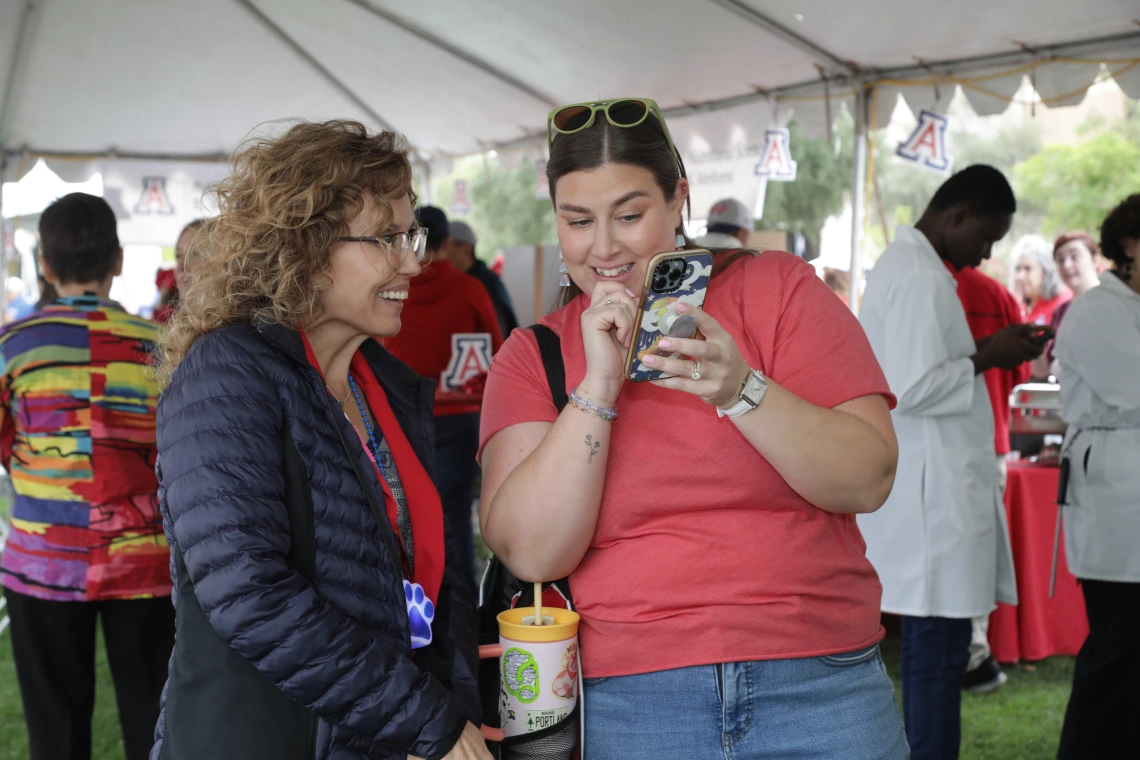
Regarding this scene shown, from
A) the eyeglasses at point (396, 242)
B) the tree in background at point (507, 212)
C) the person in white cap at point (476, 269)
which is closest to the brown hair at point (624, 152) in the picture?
the eyeglasses at point (396, 242)

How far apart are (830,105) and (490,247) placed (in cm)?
2206

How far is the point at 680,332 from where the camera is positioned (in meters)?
1.21

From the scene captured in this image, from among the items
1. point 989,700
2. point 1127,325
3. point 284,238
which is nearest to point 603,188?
point 284,238

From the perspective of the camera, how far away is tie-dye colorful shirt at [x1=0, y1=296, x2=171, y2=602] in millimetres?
2646

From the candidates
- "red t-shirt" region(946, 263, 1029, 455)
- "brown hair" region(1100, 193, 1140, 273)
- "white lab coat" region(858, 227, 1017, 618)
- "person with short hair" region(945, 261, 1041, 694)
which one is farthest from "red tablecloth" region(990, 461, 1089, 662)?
"white lab coat" region(858, 227, 1017, 618)

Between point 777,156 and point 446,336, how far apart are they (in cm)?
262

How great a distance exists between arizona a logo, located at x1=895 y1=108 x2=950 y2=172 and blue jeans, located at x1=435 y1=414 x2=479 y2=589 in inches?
112

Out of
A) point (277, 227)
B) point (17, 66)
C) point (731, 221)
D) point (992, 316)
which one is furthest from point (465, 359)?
point (17, 66)

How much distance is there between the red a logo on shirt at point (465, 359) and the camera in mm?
4602

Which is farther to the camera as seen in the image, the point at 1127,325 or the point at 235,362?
the point at 1127,325

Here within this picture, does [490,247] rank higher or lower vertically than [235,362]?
higher

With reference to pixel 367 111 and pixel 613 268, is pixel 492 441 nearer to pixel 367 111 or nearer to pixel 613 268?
pixel 613 268

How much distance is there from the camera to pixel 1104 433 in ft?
9.83

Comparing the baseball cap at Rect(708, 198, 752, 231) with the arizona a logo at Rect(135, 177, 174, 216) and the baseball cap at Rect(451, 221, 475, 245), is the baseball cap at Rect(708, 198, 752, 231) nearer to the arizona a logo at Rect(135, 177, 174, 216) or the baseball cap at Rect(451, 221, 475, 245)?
the baseball cap at Rect(451, 221, 475, 245)
